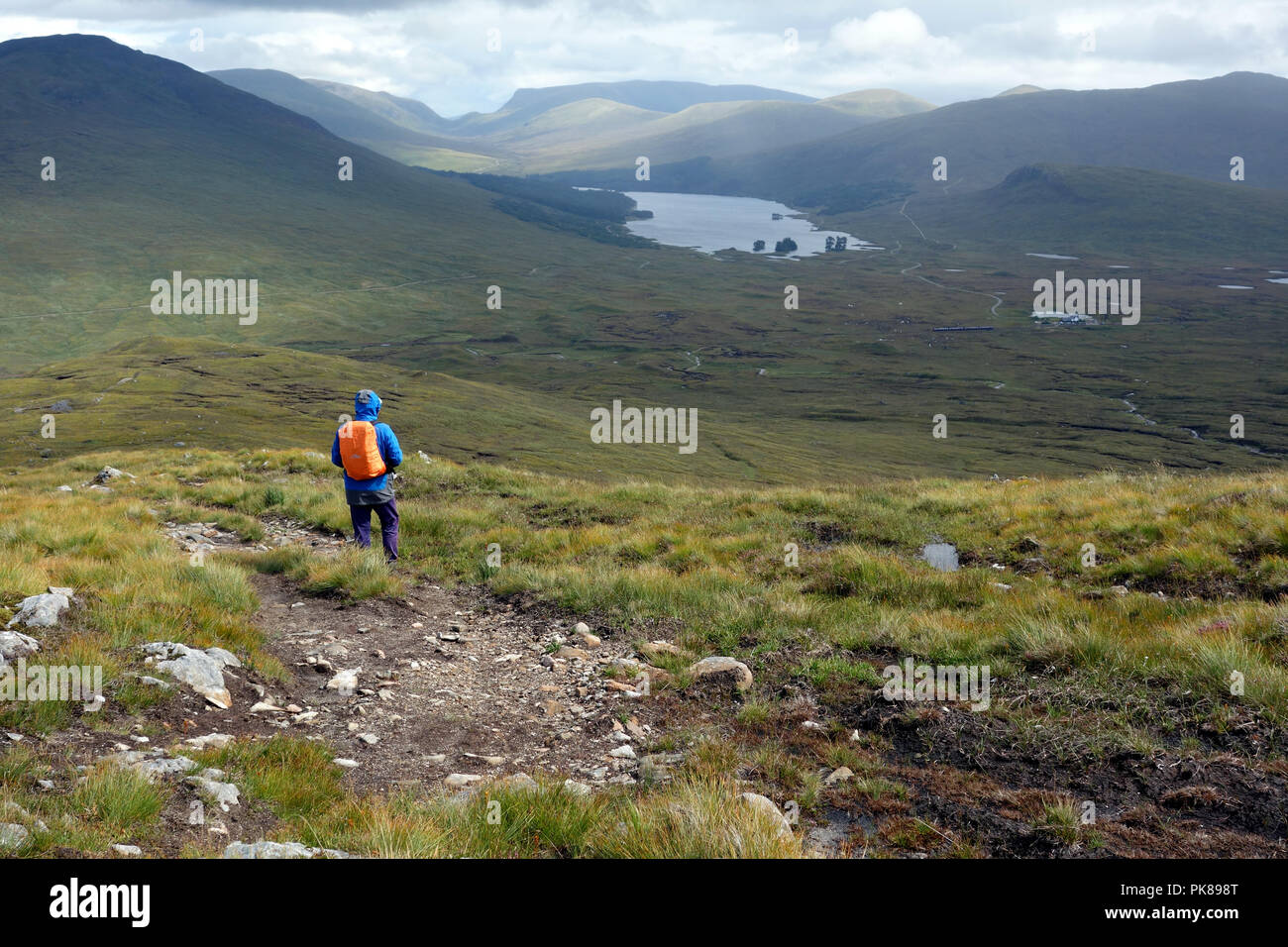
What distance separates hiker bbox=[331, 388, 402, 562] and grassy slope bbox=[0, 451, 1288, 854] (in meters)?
0.82

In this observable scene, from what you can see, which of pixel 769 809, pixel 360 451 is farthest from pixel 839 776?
pixel 360 451

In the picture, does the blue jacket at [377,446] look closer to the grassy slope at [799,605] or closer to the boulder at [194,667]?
the grassy slope at [799,605]

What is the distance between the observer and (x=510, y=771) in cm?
668

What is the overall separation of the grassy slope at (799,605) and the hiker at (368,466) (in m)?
0.82

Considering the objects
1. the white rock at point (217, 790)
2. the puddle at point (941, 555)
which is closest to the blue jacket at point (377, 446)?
the white rock at point (217, 790)

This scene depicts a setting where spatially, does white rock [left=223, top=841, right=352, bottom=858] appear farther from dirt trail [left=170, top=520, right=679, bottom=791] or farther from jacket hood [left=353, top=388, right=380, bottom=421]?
jacket hood [left=353, top=388, right=380, bottom=421]

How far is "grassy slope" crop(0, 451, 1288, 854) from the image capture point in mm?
5555

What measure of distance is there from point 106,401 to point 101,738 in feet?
280

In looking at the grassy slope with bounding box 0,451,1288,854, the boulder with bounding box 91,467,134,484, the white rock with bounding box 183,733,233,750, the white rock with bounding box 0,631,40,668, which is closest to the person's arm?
the grassy slope with bounding box 0,451,1288,854

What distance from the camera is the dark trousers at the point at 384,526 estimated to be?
13.2m

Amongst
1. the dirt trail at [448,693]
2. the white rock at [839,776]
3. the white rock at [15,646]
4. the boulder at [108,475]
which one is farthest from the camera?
the boulder at [108,475]

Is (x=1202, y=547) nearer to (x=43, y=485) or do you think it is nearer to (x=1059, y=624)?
(x=1059, y=624)

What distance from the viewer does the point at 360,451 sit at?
12.8m
